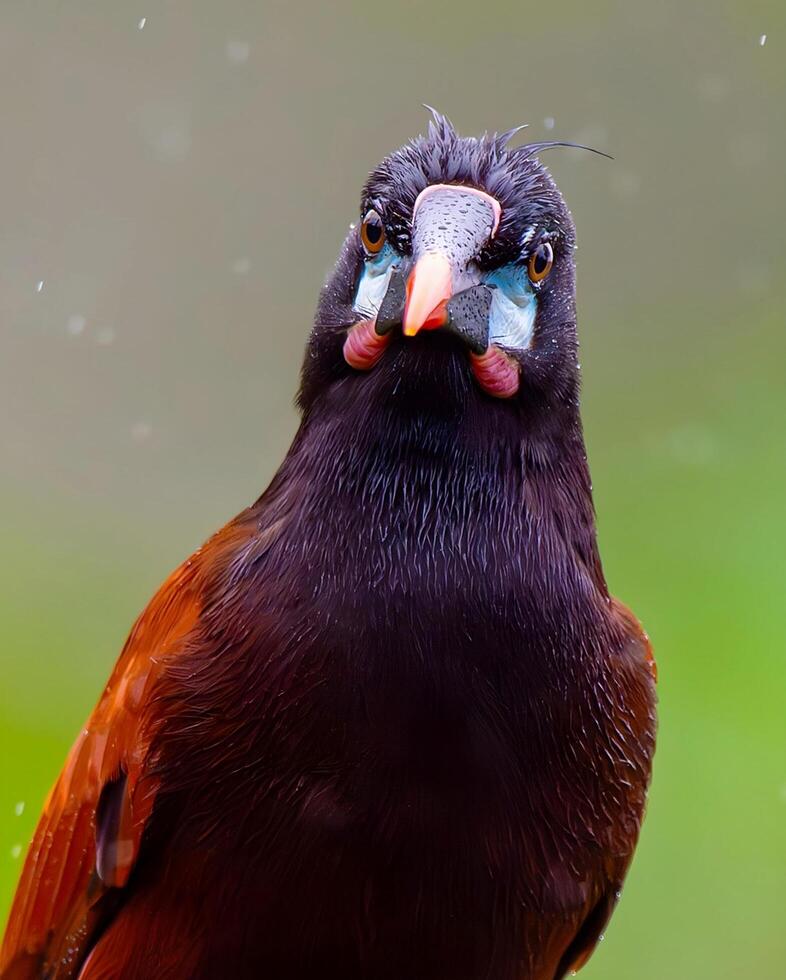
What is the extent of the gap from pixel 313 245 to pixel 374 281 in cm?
277

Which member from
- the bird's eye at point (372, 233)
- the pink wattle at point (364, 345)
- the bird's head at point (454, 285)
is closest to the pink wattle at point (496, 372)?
the bird's head at point (454, 285)

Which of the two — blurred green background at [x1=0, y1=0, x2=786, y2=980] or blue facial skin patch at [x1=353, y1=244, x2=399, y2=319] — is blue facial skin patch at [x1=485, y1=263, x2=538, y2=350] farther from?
blurred green background at [x1=0, y1=0, x2=786, y2=980]

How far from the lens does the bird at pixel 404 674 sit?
199cm

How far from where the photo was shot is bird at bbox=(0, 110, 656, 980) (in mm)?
1987

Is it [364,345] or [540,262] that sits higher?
[540,262]

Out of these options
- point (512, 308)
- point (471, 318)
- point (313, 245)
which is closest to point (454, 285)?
point (471, 318)

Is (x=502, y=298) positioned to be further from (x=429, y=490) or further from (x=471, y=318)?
(x=429, y=490)

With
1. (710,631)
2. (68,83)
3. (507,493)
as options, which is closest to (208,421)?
(68,83)

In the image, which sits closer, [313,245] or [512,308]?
[512,308]

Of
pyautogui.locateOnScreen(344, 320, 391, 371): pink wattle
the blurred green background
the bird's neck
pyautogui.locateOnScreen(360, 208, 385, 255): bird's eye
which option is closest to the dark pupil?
pyautogui.locateOnScreen(360, 208, 385, 255): bird's eye

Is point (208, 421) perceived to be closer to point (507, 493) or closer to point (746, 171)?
point (746, 171)

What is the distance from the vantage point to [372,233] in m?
2.15

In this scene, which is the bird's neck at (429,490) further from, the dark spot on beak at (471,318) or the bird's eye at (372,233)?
the bird's eye at (372,233)

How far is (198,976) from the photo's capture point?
2.10 meters
